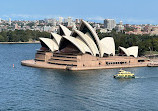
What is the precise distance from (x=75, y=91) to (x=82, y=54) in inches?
962

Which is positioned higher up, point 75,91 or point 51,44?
point 51,44

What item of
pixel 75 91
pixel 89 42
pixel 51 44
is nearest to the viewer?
pixel 75 91

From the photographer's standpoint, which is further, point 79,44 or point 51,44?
point 51,44

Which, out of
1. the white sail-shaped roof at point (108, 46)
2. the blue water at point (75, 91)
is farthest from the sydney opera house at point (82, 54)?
the blue water at point (75, 91)

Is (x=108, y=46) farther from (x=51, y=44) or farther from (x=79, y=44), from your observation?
(x=51, y=44)

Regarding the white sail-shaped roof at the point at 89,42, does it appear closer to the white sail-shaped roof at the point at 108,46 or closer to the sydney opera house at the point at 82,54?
the sydney opera house at the point at 82,54

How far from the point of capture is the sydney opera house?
75.8m

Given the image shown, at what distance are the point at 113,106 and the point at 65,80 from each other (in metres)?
18.3

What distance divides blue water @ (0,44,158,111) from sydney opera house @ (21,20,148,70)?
4299 millimetres

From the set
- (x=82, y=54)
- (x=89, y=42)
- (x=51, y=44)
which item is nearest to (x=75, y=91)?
(x=82, y=54)

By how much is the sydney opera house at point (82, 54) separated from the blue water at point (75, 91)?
14.1 ft

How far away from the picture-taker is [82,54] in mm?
76125

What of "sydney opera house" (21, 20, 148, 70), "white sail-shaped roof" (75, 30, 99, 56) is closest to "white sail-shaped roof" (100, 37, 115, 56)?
"sydney opera house" (21, 20, 148, 70)

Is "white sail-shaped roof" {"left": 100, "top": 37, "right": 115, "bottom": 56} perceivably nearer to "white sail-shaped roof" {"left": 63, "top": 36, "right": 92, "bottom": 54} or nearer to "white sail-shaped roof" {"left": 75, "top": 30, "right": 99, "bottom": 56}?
"white sail-shaped roof" {"left": 75, "top": 30, "right": 99, "bottom": 56}
